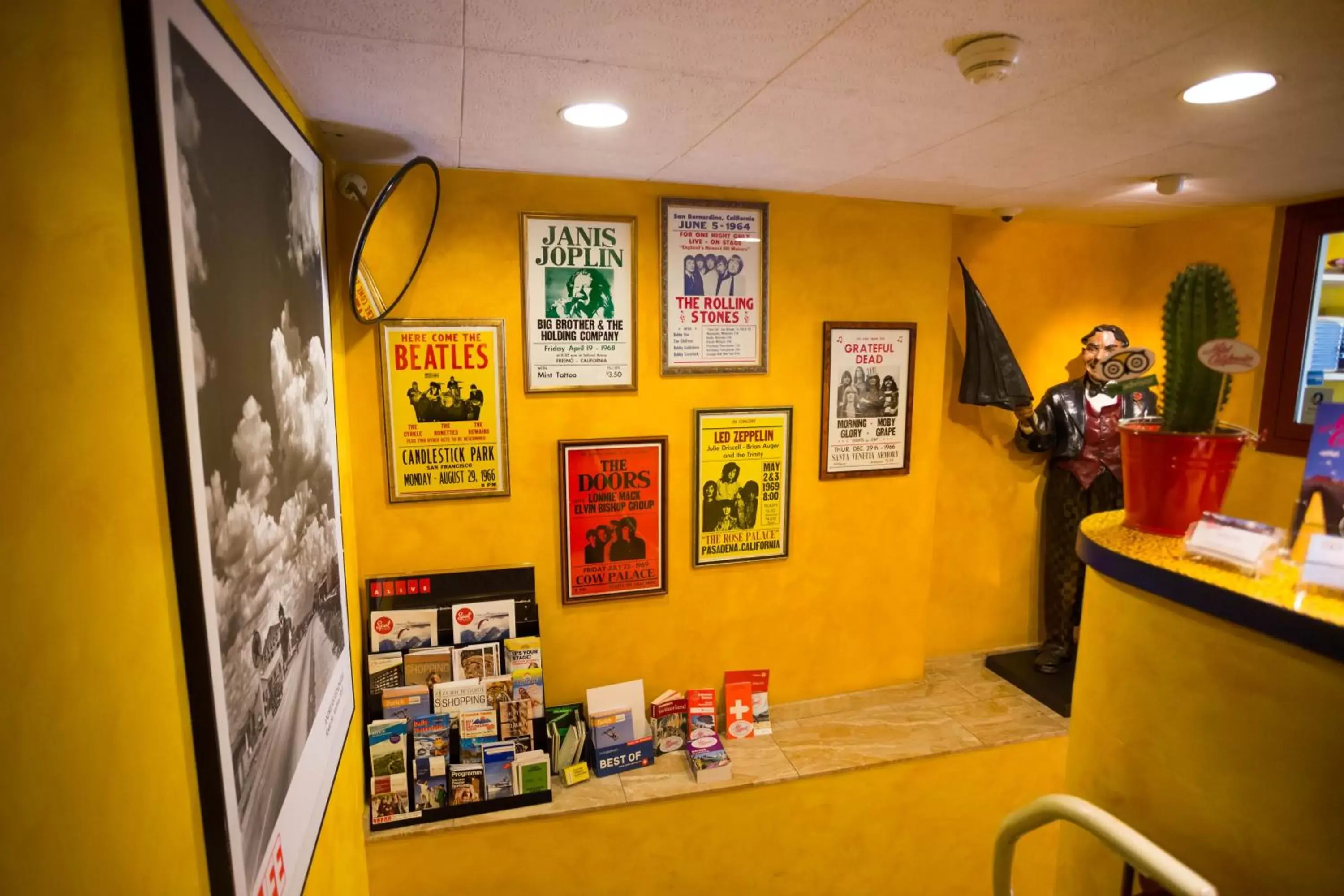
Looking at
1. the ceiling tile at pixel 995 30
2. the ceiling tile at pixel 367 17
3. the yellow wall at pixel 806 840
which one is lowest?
the yellow wall at pixel 806 840

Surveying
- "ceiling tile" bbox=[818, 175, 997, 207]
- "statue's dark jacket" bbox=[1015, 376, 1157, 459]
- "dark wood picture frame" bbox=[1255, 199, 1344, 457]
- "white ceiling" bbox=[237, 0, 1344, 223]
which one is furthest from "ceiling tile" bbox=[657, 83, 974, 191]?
"dark wood picture frame" bbox=[1255, 199, 1344, 457]

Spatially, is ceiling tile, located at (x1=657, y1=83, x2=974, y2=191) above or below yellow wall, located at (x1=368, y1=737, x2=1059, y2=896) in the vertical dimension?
above

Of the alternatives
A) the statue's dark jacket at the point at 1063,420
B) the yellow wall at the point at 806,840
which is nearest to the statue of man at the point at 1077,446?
the statue's dark jacket at the point at 1063,420

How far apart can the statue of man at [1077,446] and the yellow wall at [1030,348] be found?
162 mm

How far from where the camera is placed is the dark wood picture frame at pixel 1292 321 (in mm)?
2934

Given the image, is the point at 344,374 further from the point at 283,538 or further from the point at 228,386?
the point at 228,386

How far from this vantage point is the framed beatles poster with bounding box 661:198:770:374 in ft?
8.46

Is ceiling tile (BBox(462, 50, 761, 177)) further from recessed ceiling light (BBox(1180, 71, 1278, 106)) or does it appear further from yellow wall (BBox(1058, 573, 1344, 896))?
yellow wall (BBox(1058, 573, 1344, 896))

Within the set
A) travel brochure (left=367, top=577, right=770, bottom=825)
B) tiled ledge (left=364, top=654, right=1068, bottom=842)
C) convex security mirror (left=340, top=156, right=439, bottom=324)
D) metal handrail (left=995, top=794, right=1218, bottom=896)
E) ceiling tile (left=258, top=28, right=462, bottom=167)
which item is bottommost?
tiled ledge (left=364, top=654, right=1068, bottom=842)

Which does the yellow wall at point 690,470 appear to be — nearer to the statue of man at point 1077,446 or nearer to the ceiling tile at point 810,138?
the ceiling tile at point 810,138

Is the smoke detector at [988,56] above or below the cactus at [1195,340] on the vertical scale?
above

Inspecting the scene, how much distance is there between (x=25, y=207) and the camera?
2.19ft

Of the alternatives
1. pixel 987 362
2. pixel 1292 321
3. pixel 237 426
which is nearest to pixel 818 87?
pixel 237 426

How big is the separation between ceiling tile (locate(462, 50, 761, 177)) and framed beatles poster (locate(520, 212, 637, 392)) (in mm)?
230
